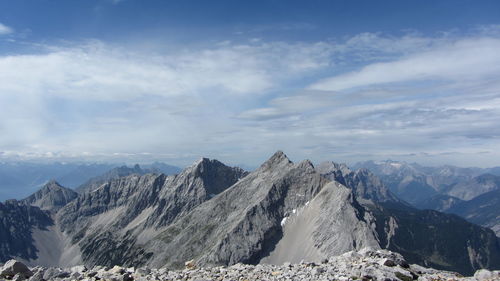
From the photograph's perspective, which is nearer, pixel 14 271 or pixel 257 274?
pixel 14 271

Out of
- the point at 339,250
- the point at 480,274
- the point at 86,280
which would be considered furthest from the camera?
the point at 339,250

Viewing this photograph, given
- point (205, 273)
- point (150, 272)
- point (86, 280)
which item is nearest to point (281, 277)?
point (205, 273)

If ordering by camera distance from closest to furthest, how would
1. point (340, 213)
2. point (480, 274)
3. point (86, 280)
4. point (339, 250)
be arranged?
point (86, 280), point (480, 274), point (339, 250), point (340, 213)

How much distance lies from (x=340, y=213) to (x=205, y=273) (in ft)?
542

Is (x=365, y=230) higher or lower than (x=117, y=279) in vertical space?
lower

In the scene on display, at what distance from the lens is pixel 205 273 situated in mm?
36375

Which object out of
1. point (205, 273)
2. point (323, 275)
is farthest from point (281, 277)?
point (205, 273)

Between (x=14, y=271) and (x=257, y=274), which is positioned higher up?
(x=14, y=271)

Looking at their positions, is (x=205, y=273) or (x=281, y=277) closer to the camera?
(x=281, y=277)

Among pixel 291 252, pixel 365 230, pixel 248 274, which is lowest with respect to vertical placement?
pixel 291 252

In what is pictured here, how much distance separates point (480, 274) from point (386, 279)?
1247cm

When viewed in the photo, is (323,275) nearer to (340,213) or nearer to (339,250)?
(339,250)

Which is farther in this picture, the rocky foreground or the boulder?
the boulder

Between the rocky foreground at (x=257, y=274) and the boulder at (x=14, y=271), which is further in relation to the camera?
the boulder at (x=14, y=271)
